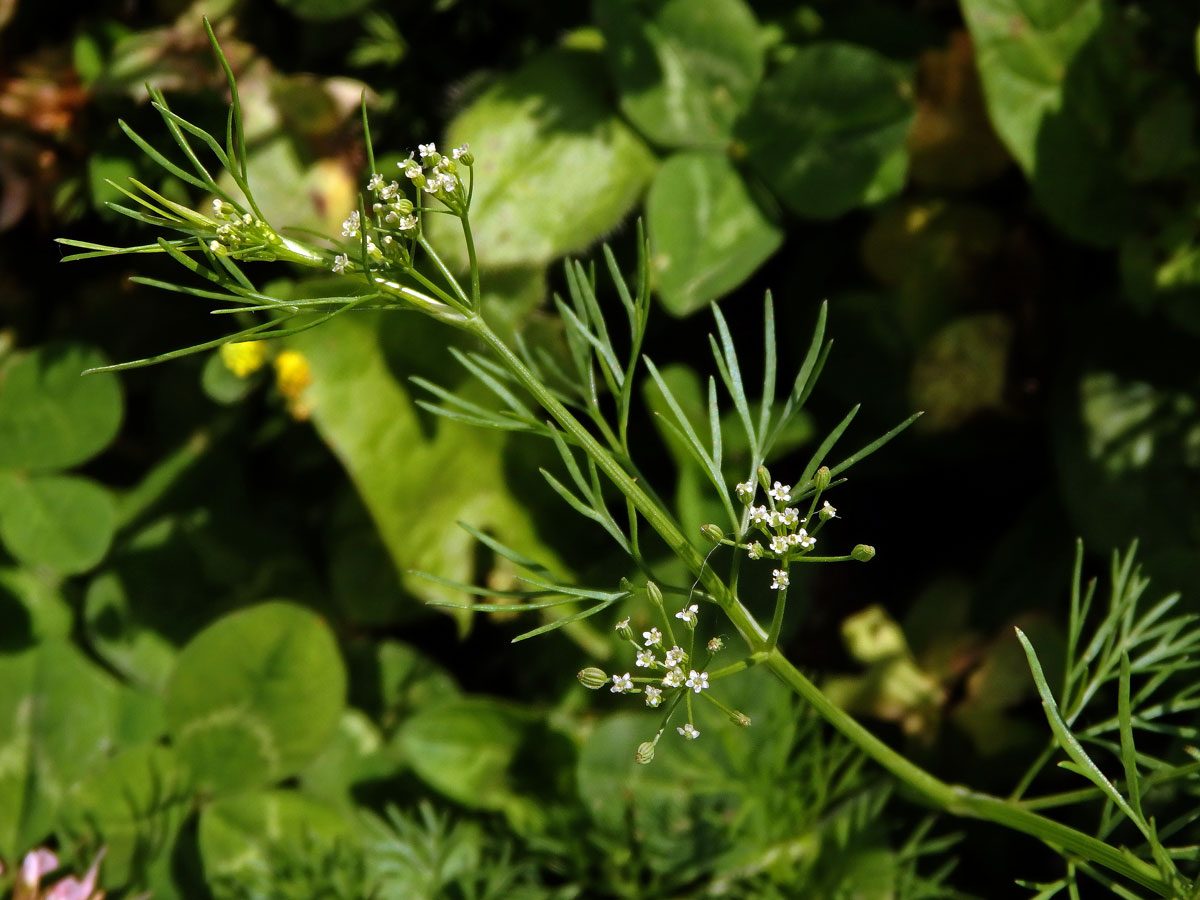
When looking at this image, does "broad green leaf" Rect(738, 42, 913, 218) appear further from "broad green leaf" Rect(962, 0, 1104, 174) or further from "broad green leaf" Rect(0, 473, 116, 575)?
"broad green leaf" Rect(0, 473, 116, 575)

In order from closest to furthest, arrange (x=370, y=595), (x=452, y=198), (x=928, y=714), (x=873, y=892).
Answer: (x=452, y=198)
(x=873, y=892)
(x=928, y=714)
(x=370, y=595)

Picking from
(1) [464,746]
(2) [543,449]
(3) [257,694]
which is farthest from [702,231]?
(3) [257,694]

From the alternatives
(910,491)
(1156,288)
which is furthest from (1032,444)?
(1156,288)

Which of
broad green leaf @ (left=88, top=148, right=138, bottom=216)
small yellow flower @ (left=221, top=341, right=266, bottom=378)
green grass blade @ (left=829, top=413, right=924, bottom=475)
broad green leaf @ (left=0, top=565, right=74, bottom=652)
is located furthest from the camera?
broad green leaf @ (left=0, top=565, right=74, bottom=652)

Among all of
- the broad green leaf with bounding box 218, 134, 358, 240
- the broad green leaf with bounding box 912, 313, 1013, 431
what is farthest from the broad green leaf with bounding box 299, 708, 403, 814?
the broad green leaf with bounding box 912, 313, 1013, 431

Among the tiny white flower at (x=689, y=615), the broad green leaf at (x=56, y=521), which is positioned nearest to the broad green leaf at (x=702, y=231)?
the tiny white flower at (x=689, y=615)

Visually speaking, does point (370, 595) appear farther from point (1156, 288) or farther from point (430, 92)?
point (1156, 288)

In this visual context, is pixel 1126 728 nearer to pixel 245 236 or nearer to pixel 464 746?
pixel 245 236
